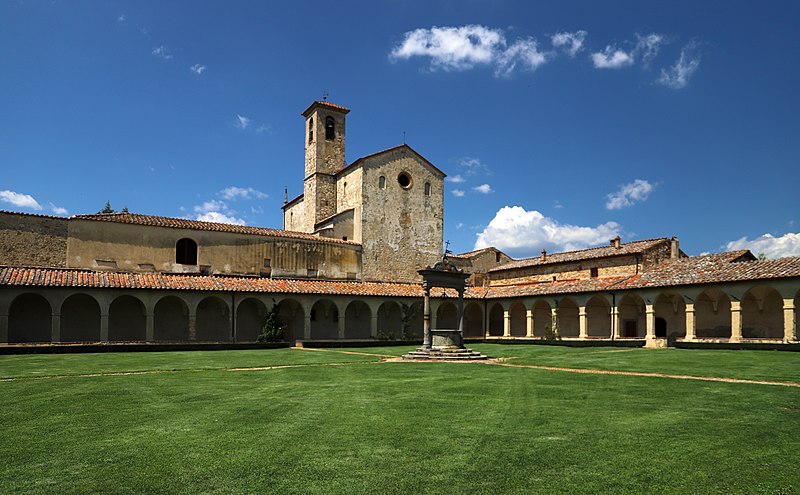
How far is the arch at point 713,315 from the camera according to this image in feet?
113

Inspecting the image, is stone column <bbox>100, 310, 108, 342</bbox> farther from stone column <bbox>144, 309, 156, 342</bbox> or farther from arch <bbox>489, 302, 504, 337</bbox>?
arch <bbox>489, 302, 504, 337</bbox>

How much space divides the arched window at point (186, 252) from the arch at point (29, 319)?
25.9ft

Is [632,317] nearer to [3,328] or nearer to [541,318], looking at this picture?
[541,318]

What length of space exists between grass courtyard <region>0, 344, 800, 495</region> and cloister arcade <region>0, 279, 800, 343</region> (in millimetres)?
17370

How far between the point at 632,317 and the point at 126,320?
102ft

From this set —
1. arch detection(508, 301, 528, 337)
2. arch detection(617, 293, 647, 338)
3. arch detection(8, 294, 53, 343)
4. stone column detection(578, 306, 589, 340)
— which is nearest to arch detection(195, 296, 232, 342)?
arch detection(8, 294, 53, 343)

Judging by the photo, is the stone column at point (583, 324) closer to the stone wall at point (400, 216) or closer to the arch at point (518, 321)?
the arch at point (518, 321)

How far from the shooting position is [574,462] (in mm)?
6574

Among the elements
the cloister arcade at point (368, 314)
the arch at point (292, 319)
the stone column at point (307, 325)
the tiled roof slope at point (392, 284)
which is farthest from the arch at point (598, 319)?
the arch at point (292, 319)

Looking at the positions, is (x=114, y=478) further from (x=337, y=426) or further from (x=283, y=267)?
(x=283, y=267)

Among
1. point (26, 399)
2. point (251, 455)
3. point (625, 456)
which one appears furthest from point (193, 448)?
point (26, 399)

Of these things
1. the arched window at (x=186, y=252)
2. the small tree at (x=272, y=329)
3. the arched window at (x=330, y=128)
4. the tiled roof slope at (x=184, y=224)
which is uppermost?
the arched window at (x=330, y=128)

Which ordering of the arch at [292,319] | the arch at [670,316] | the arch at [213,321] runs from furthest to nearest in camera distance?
the arch at [292,319]
the arch at [670,316]
the arch at [213,321]

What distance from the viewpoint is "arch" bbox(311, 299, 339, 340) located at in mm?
40188
